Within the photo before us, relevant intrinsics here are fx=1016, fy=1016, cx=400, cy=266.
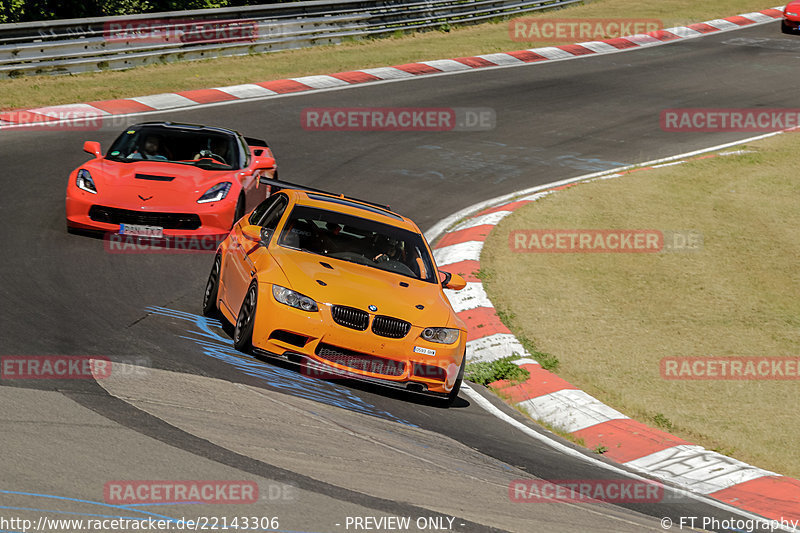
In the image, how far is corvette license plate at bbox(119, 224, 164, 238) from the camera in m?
10.8

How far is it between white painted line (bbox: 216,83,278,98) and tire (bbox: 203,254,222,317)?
33.7ft

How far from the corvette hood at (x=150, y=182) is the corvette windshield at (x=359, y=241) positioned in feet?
7.92

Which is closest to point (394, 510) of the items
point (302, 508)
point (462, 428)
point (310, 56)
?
point (302, 508)

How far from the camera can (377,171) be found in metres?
15.5

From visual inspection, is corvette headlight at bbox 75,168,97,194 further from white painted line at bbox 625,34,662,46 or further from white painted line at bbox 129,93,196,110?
white painted line at bbox 625,34,662,46

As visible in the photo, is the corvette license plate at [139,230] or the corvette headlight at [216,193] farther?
the corvette headlight at [216,193]

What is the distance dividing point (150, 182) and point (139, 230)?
22.6 inches

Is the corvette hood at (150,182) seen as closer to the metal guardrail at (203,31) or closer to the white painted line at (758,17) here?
the metal guardrail at (203,31)

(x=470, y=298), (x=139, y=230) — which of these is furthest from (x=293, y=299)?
(x=139, y=230)

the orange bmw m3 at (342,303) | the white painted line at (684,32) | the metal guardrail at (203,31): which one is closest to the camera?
the orange bmw m3 at (342,303)

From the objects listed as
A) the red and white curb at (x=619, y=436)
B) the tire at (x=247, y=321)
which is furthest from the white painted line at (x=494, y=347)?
the tire at (x=247, y=321)

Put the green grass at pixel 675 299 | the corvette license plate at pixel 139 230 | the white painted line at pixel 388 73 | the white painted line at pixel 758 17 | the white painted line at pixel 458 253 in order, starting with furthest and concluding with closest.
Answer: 1. the white painted line at pixel 758 17
2. the white painted line at pixel 388 73
3. the white painted line at pixel 458 253
4. the corvette license plate at pixel 139 230
5. the green grass at pixel 675 299

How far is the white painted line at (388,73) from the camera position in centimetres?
2180

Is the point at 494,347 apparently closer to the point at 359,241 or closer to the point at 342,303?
the point at 359,241
